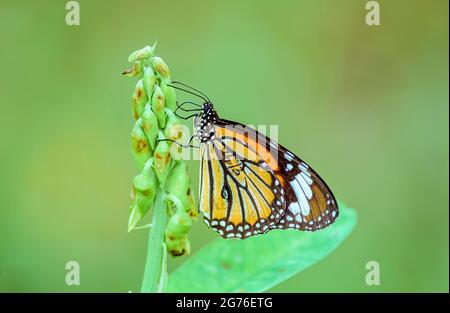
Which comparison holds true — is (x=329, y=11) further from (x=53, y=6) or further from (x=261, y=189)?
(x=261, y=189)

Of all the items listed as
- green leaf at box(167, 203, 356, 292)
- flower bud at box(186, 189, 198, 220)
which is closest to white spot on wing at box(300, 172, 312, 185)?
green leaf at box(167, 203, 356, 292)

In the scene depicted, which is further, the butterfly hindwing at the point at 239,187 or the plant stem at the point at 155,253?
the butterfly hindwing at the point at 239,187

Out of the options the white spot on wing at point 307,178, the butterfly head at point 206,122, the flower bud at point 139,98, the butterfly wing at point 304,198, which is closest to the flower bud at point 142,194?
the flower bud at point 139,98

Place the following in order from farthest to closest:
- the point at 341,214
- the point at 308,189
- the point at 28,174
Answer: the point at 28,174 → the point at 308,189 → the point at 341,214

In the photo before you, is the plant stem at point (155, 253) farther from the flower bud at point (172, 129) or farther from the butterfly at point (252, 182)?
the butterfly at point (252, 182)

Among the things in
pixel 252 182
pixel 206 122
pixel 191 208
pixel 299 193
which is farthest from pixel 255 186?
pixel 191 208

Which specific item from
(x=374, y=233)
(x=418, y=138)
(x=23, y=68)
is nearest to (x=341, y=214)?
(x=374, y=233)

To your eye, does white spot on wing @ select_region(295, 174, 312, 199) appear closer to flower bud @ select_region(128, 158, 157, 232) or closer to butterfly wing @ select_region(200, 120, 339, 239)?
butterfly wing @ select_region(200, 120, 339, 239)
